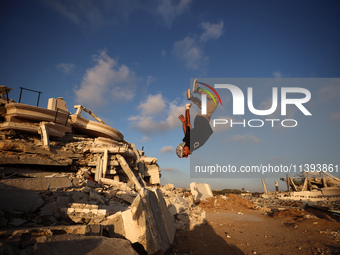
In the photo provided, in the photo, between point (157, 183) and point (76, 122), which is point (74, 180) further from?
point (157, 183)

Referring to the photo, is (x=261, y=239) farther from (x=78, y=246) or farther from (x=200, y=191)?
(x=200, y=191)

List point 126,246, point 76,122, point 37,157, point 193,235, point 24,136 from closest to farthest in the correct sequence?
point 126,246 → point 193,235 → point 37,157 → point 24,136 → point 76,122

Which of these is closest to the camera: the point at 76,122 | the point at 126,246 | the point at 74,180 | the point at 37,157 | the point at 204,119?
the point at 126,246

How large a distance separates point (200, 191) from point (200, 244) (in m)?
12.4

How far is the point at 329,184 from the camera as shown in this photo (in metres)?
16.9

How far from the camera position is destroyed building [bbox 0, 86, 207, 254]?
3045 mm

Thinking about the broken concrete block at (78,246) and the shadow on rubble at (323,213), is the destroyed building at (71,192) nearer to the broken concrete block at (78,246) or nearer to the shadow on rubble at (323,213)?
the broken concrete block at (78,246)

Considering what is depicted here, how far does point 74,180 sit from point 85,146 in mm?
3600

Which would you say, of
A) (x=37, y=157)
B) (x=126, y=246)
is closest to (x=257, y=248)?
(x=126, y=246)

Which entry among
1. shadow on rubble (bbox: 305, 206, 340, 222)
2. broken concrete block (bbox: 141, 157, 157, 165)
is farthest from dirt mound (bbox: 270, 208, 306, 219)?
broken concrete block (bbox: 141, 157, 157, 165)

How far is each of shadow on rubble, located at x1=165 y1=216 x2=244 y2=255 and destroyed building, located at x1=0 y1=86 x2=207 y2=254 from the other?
0.30 meters

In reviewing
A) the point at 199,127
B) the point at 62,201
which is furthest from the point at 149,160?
the point at 62,201

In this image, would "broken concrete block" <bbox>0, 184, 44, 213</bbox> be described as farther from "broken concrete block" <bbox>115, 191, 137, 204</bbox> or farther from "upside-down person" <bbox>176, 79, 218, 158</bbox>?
"upside-down person" <bbox>176, 79, 218, 158</bbox>

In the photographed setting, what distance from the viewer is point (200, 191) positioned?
17.1m
